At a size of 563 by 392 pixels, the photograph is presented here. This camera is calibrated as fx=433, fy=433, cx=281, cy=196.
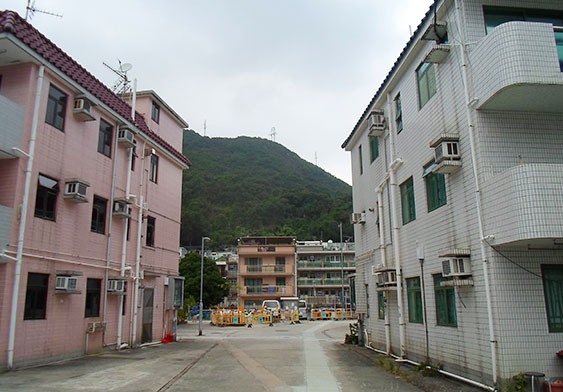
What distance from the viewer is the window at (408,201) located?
473 inches

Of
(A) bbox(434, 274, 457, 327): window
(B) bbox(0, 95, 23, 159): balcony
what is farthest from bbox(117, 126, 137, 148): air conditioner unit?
(A) bbox(434, 274, 457, 327): window

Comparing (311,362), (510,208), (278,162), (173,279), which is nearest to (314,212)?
(278,162)

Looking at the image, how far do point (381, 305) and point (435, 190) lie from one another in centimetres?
580

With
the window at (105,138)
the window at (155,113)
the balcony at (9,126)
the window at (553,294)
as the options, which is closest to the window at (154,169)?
the window at (155,113)

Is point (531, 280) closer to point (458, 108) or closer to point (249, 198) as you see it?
point (458, 108)

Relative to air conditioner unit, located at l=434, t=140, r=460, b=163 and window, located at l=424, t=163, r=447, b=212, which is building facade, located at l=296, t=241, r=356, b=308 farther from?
air conditioner unit, located at l=434, t=140, r=460, b=163

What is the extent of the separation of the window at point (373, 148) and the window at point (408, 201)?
2917 mm

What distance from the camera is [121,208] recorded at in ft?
48.3

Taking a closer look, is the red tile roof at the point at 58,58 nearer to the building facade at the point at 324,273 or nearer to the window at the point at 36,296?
the window at the point at 36,296

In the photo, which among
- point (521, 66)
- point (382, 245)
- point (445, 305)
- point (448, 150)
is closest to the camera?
point (521, 66)

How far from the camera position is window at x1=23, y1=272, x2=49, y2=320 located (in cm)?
1059

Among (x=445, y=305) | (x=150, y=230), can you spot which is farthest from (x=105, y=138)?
(x=445, y=305)

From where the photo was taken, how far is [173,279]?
18812mm

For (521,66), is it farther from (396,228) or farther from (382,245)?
(382,245)
